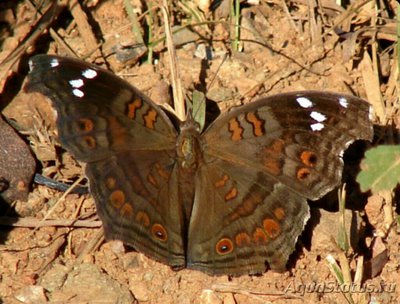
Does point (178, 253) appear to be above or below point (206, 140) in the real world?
below

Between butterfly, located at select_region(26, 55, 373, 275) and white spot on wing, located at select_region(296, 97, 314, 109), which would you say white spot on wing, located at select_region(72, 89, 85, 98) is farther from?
white spot on wing, located at select_region(296, 97, 314, 109)

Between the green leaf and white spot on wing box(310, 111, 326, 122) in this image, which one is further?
white spot on wing box(310, 111, 326, 122)

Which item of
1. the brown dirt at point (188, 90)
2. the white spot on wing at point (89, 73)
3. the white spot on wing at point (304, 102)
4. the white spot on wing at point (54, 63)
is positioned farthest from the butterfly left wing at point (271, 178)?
the white spot on wing at point (54, 63)

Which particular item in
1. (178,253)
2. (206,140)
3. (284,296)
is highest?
(206,140)

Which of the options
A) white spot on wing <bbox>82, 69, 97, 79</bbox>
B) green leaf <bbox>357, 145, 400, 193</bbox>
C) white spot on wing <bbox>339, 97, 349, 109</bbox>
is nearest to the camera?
green leaf <bbox>357, 145, 400, 193</bbox>

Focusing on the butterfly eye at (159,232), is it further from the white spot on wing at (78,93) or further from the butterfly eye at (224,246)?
the white spot on wing at (78,93)

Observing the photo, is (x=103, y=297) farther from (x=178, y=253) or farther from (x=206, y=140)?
(x=206, y=140)

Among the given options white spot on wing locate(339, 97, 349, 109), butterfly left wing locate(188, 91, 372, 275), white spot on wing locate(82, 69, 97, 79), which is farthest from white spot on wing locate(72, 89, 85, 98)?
white spot on wing locate(339, 97, 349, 109)

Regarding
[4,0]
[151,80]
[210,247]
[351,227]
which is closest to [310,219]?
[351,227]
